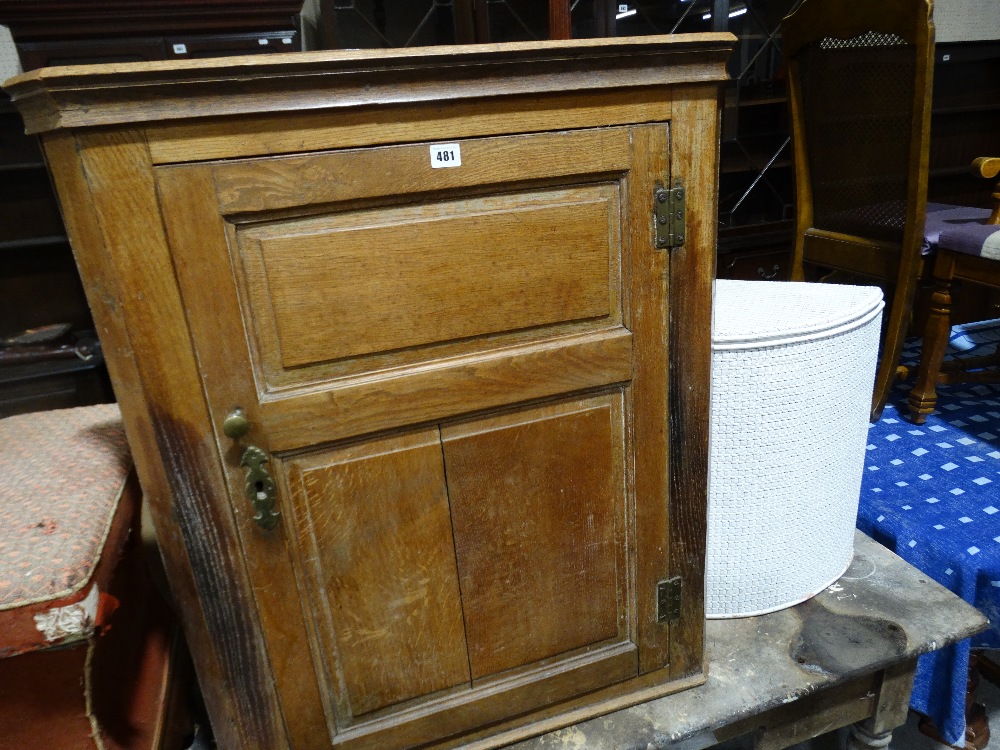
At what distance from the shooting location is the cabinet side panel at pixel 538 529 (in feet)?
3.15

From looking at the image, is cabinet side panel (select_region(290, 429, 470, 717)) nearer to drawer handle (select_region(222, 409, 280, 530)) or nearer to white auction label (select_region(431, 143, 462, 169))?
drawer handle (select_region(222, 409, 280, 530))

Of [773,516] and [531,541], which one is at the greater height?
[531,541]

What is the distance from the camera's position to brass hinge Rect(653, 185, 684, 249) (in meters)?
0.90

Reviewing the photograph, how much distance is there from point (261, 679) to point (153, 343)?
0.48 m

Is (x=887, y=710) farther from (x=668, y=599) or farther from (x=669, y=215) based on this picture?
(x=669, y=215)

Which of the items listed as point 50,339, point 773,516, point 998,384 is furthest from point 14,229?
point 998,384

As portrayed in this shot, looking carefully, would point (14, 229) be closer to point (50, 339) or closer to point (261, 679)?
point (50, 339)

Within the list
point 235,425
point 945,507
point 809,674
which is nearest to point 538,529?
point 235,425

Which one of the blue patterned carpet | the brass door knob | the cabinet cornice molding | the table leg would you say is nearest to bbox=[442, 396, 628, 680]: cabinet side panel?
the brass door knob

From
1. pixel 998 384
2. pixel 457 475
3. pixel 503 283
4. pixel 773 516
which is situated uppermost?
pixel 503 283

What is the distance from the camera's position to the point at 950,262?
74.7 inches

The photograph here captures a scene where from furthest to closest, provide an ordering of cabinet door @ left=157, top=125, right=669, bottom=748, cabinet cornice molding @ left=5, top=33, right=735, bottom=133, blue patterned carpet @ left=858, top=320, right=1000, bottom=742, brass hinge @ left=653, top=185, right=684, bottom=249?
blue patterned carpet @ left=858, top=320, right=1000, bottom=742 → brass hinge @ left=653, top=185, right=684, bottom=249 → cabinet door @ left=157, top=125, right=669, bottom=748 → cabinet cornice molding @ left=5, top=33, right=735, bottom=133

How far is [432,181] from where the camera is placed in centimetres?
81

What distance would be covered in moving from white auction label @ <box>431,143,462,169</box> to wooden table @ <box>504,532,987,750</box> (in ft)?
2.88
